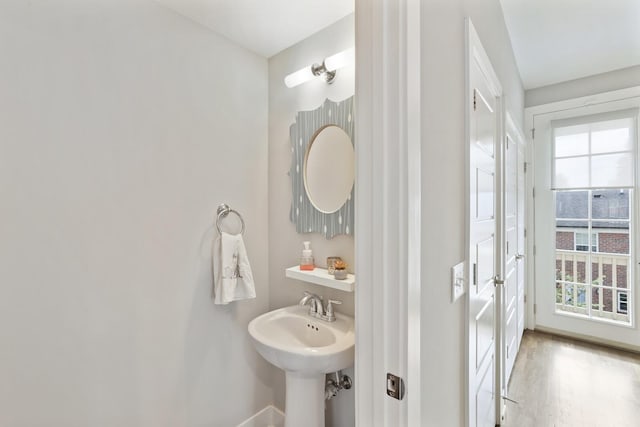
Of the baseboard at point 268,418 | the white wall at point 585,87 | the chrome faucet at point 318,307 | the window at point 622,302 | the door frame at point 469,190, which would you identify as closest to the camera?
the door frame at point 469,190

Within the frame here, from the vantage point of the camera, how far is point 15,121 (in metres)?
0.97

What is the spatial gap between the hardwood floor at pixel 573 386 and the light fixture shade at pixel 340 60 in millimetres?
2256

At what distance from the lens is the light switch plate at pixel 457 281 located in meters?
0.92

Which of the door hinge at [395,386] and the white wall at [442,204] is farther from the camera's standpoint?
the white wall at [442,204]

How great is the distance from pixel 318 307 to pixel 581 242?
2.87m

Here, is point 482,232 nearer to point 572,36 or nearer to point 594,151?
point 572,36

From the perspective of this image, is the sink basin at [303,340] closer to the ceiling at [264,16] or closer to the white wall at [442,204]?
the white wall at [442,204]

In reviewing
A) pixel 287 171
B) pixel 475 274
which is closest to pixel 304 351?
pixel 475 274

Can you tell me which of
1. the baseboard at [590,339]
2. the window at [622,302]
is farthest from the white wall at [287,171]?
the window at [622,302]

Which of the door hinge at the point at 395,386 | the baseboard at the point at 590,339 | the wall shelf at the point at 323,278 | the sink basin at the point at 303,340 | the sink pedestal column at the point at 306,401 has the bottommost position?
the baseboard at the point at 590,339

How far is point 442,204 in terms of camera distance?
0.86m

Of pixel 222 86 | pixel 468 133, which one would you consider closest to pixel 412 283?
pixel 468 133

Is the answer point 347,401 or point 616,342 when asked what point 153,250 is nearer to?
point 347,401

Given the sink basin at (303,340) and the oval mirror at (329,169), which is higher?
the oval mirror at (329,169)
